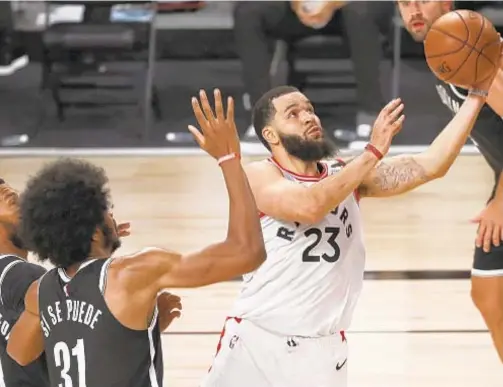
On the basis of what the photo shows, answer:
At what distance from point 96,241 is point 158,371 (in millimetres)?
374

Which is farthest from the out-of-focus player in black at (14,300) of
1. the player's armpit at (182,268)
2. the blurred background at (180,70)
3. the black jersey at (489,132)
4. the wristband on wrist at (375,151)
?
the blurred background at (180,70)

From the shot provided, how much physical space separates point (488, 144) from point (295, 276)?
1.24m

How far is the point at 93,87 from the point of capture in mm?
10383

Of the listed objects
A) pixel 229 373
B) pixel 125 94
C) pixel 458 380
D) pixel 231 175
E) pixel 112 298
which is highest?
pixel 231 175

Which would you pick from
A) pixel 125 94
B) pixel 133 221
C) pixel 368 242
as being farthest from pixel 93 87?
pixel 368 242

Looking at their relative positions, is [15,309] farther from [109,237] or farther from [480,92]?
[480,92]

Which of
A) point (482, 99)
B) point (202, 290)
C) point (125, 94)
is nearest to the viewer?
point (482, 99)

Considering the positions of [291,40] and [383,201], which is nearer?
[383,201]

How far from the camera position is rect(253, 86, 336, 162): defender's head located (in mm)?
Answer: 3834

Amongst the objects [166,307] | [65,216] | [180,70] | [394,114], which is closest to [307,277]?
[394,114]

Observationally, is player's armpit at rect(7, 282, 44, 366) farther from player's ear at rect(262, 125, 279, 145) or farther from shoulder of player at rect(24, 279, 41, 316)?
player's ear at rect(262, 125, 279, 145)

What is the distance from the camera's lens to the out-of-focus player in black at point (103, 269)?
2.78m

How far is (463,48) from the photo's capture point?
13.4 feet

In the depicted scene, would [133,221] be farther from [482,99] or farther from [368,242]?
[482,99]
